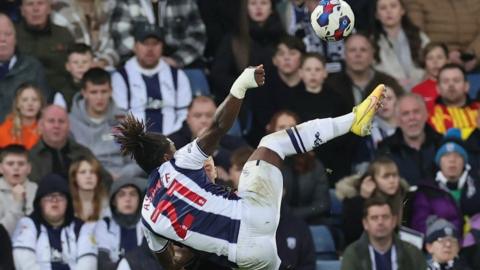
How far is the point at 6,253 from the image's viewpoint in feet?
48.6

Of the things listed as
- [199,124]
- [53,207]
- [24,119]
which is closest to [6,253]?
[53,207]

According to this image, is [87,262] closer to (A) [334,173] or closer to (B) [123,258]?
(B) [123,258]

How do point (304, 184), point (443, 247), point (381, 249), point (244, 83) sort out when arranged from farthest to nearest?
point (304, 184)
point (443, 247)
point (381, 249)
point (244, 83)

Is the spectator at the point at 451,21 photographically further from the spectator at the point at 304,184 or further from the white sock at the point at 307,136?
the white sock at the point at 307,136

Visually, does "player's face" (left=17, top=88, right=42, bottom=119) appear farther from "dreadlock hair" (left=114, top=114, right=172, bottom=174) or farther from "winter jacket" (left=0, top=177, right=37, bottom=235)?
"dreadlock hair" (left=114, top=114, right=172, bottom=174)

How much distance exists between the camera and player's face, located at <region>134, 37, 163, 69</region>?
16.3 meters

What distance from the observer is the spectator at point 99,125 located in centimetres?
1602

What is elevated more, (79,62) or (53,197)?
(79,62)

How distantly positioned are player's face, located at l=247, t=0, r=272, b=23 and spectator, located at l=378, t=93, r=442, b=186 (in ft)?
5.46

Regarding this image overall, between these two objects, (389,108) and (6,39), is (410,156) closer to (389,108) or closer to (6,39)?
(389,108)

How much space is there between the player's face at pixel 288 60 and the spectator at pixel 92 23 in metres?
1.65

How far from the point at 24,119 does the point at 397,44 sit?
4.11 metres

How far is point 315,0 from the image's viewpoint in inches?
683

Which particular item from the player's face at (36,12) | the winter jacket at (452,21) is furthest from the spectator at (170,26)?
the winter jacket at (452,21)
